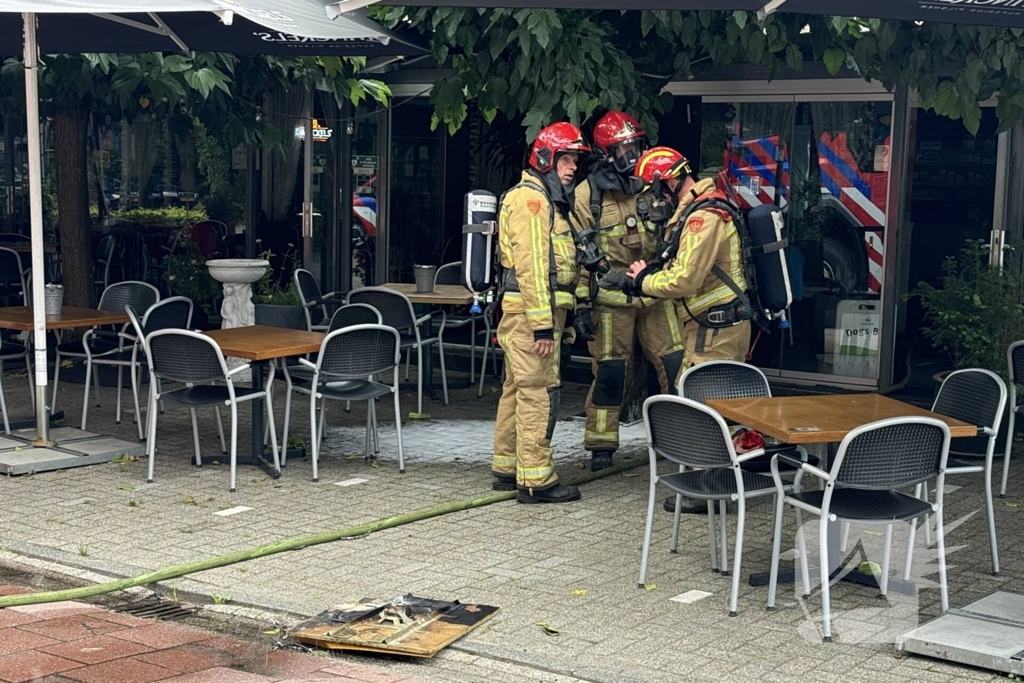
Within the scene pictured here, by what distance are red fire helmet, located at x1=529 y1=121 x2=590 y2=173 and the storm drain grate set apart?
309cm

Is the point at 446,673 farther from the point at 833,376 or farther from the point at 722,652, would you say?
the point at 833,376

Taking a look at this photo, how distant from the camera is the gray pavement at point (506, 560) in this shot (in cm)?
523

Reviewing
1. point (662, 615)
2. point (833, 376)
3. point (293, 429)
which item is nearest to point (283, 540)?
point (662, 615)

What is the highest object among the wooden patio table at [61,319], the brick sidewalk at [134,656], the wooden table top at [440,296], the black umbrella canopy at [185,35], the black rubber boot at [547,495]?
the black umbrella canopy at [185,35]

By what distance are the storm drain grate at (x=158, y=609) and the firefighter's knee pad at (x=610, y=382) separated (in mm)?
3174

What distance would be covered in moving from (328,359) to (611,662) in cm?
355

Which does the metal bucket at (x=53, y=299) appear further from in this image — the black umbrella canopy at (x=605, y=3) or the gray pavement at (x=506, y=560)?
the black umbrella canopy at (x=605, y=3)

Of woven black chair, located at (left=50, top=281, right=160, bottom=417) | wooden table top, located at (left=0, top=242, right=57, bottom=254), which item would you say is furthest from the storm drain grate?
wooden table top, located at (left=0, top=242, right=57, bottom=254)

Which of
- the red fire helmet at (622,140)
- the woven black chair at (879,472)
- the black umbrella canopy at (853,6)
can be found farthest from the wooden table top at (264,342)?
the woven black chair at (879,472)

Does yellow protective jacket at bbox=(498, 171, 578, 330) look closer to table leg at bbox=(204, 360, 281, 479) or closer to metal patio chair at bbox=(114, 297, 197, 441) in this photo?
table leg at bbox=(204, 360, 281, 479)

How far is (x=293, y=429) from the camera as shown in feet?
32.9

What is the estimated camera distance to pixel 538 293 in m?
7.38

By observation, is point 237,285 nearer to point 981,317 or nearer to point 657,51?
point 657,51

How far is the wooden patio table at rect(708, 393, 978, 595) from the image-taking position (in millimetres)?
5695
